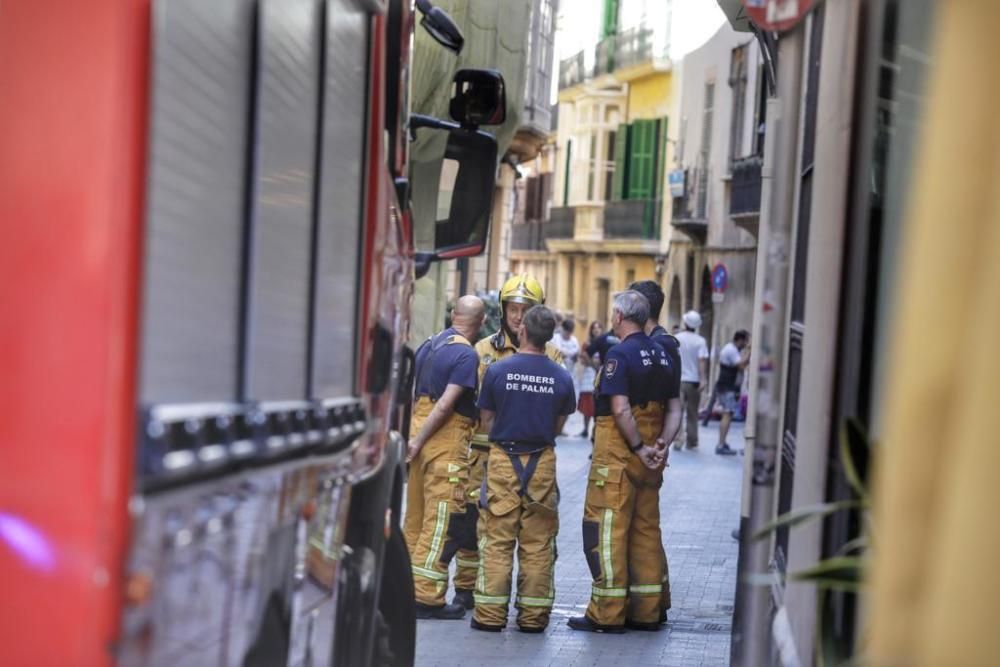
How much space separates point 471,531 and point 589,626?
0.89 m

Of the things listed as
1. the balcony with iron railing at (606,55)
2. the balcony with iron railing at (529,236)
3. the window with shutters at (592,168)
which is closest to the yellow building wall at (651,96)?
the balcony with iron railing at (606,55)

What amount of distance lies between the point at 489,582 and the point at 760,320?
16.6 feet

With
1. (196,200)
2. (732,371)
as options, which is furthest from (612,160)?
(196,200)

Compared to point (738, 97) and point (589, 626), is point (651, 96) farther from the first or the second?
point (589, 626)

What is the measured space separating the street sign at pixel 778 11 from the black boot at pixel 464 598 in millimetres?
6586

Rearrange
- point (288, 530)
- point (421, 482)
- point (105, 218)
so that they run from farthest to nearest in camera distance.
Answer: point (421, 482), point (288, 530), point (105, 218)

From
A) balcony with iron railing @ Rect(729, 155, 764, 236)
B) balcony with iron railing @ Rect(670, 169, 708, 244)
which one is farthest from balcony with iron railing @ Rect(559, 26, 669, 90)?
balcony with iron railing @ Rect(729, 155, 764, 236)

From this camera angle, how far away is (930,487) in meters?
2.31

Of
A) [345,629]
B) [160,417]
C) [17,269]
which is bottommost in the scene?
[345,629]

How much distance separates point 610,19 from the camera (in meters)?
55.1

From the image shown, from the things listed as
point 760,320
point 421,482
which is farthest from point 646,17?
point 760,320

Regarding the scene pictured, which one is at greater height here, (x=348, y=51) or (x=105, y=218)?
(x=348, y=51)

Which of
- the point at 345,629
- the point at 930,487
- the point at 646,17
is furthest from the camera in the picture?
the point at 646,17

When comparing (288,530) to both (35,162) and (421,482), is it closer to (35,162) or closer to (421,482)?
(35,162)
